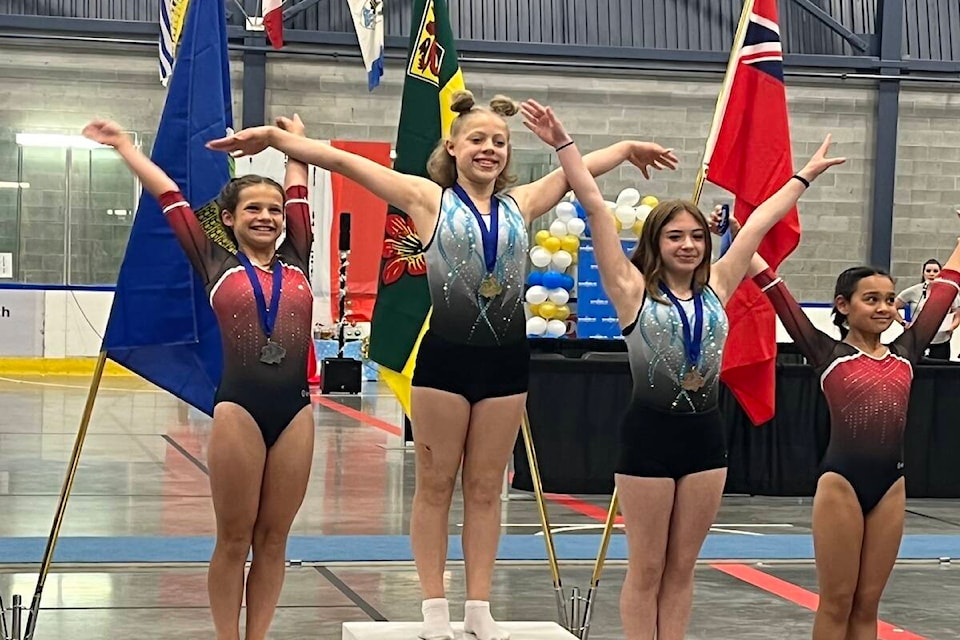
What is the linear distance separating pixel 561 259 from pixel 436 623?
30.6ft

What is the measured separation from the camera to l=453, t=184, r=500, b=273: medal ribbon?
169 inches

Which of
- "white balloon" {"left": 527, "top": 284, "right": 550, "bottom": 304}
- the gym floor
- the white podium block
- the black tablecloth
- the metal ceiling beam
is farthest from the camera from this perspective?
the metal ceiling beam

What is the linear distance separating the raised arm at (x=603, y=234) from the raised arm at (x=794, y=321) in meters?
0.52

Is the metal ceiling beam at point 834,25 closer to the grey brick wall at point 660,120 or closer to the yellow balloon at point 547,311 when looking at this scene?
the grey brick wall at point 660,120

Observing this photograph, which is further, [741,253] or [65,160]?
[65,160]

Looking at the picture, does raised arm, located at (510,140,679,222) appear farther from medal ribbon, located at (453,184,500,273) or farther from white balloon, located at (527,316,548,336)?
white balloon, located at (527,316,548,336)

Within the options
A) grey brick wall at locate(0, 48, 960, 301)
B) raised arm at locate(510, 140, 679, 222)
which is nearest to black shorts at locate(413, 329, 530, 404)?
raised arm at locate(510, 140, 679, 222)

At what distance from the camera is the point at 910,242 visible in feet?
63.7

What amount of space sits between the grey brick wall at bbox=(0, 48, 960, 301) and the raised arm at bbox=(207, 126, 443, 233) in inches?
548

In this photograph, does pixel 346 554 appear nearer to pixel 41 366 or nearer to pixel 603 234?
pixel 603 234

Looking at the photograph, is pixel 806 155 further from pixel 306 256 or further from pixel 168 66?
pixel 306 256

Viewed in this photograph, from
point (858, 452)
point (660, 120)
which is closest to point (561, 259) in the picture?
point (660, 120)

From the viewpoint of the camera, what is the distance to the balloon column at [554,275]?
12711mm

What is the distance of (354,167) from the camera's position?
4.30 meters
